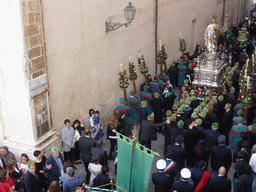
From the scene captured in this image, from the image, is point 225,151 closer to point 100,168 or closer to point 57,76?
point 100,168

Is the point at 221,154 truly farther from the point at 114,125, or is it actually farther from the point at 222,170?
the point at 114,125

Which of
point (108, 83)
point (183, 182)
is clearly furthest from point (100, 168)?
point (108, 83)

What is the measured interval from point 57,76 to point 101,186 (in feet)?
12.3

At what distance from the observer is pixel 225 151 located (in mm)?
8430

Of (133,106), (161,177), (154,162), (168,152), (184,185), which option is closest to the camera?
(184,185)

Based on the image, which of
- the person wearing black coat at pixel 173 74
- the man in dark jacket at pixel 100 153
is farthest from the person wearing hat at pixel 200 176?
the person wearing black coat at pixel 173 74

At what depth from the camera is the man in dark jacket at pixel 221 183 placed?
7.22 meters

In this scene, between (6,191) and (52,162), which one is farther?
(52,162)

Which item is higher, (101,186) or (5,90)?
(5,90)

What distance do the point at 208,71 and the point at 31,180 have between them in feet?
27.3

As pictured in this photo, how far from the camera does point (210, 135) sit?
921 centimetres

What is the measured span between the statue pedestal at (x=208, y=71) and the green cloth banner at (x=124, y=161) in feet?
24.2

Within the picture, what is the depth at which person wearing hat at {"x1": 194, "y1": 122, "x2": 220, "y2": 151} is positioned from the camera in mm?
9195

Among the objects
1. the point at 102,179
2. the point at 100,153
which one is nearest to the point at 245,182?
the point at 102,179
